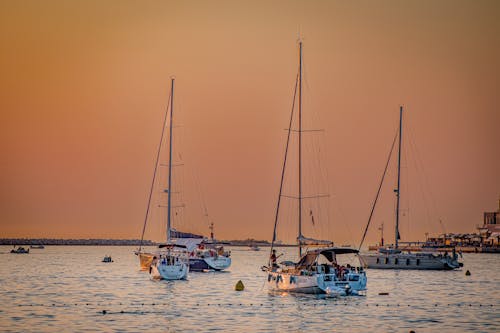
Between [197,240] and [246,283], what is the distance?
17.8m

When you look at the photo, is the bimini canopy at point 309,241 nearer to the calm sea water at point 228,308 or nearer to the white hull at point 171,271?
the calm sea water at point 228,308

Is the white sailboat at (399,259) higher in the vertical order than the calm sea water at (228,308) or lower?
higher

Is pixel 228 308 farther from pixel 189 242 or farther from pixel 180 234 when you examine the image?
pixel 189 242

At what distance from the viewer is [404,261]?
122625 millimetres

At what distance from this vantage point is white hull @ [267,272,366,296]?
2709 inches

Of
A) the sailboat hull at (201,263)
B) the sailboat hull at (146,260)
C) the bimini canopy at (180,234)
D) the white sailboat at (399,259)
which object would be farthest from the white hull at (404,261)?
the sailboat hull at (146,260)

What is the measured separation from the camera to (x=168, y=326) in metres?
53.0

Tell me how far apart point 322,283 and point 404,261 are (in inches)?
2210

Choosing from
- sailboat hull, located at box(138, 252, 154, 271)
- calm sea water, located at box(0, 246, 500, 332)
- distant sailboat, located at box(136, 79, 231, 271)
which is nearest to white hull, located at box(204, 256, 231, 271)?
distant sailboat, located at box(136, 79, 231, 271)

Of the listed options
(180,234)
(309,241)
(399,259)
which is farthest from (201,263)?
(309,241)

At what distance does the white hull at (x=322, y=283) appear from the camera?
6881 cm

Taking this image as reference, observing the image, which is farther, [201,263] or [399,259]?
[399,259]

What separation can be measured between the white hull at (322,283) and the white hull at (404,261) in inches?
2034

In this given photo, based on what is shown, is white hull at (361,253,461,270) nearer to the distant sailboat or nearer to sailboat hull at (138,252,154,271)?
the distant sailboat
